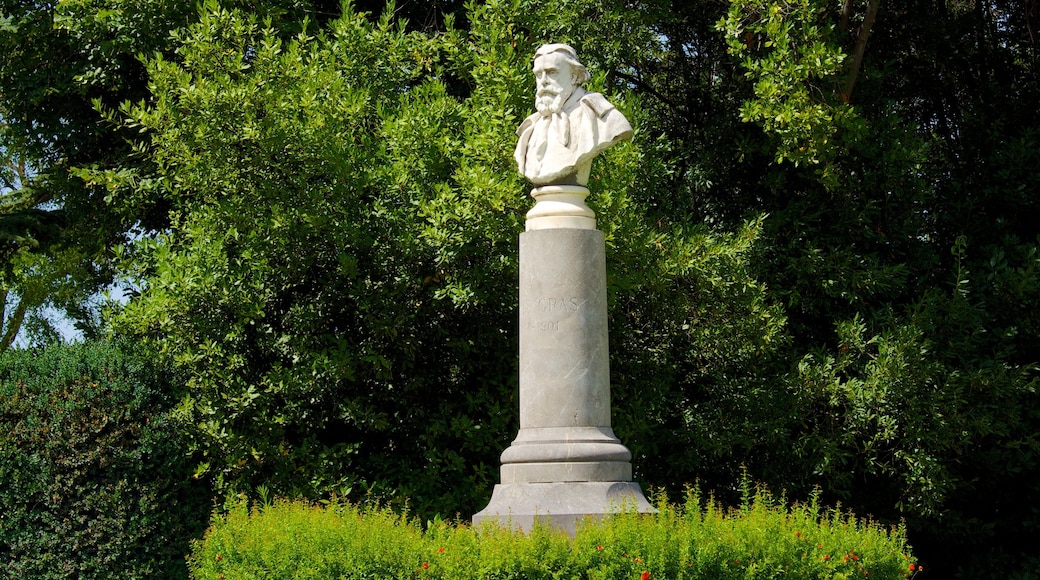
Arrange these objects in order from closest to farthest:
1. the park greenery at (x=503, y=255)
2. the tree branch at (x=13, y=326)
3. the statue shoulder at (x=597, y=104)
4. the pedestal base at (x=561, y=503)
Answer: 1. the pedestal base at (x=561, y=503)
2. the statue shoulder at (x=597, y=104)
3. the park greenery at (x=503, y=255)
4. the tree branch at (x=13, y=326)

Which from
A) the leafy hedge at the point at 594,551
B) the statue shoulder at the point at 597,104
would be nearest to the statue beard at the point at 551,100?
the statue shoulder at the point at 597,104

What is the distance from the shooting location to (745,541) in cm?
743

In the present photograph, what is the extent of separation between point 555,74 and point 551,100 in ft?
0.68

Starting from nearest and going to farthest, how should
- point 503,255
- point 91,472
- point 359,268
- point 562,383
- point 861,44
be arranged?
1. point 562,383
2. point 91,472
3. point 503,255
4. point 359,268
5. point 861,44

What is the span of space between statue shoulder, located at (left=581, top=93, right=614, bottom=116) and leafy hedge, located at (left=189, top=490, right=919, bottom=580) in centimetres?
307

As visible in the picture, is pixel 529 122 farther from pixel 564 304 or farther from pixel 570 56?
pixel 564 304

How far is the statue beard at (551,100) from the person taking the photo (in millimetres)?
9320

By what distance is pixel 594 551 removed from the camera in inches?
277

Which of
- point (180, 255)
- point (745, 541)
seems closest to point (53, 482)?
point (180, 255)

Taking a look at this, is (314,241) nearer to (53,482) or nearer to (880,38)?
(53,482)

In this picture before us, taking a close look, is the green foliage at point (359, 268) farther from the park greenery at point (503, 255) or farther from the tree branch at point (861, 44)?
the tree branch at point (861, 44)

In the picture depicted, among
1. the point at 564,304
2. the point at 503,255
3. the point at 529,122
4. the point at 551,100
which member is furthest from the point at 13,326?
the point at 564,304

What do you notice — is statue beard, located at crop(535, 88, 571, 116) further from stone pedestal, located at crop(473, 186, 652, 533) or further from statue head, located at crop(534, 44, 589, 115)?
stone pedestal, located at crop(473, 186, 652, 533)

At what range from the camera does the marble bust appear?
911 cm
